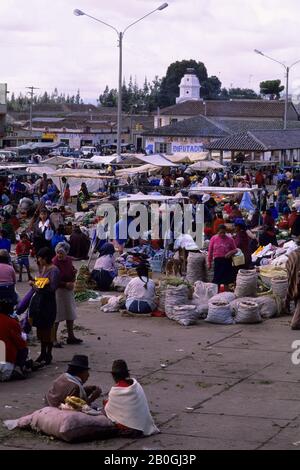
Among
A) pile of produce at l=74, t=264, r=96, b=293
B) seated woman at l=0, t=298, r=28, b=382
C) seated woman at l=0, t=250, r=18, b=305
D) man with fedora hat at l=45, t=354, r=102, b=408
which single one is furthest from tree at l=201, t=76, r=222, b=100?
man with fedora hat at l=45, t=354, r=102, b=408

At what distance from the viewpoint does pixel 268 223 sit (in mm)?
22609

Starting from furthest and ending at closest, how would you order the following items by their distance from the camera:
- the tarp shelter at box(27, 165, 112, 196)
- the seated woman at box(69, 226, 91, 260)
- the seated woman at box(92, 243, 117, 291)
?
the tarp shelter at box(27, 165, 112, 196)
the seated woman at box(69, 226, 91, 260)
the seated woman at box(92, 243, 117, 291)

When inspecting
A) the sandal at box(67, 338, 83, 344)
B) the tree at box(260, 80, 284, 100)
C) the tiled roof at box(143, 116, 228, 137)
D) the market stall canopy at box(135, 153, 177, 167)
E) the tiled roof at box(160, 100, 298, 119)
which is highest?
the tree at box(260, 80, 284, 100)

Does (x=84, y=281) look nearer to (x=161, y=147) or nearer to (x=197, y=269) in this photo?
(x=197, y=269)

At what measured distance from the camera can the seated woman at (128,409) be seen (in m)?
8.61

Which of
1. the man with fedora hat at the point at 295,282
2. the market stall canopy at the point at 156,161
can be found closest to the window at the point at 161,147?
the market stall canopy at the point at 156,161

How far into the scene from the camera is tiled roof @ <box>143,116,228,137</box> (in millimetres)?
63312

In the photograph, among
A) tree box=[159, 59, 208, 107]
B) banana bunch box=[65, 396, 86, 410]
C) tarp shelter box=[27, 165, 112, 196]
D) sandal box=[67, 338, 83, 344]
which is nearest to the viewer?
banana bunch box=[65, 396, 86, 410]

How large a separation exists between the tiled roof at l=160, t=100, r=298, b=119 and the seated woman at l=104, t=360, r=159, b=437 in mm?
83292

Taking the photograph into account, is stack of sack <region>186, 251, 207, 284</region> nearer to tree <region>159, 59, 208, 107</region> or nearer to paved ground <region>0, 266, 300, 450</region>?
paved ground <region>0, 266, 300, 450</region>

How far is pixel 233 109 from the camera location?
302ft

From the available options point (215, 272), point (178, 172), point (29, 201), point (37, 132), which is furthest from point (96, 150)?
point (215, 272)

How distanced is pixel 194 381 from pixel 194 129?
54.8 metres

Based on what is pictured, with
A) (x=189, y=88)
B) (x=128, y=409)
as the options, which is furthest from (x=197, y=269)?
(x=189, y=88)
